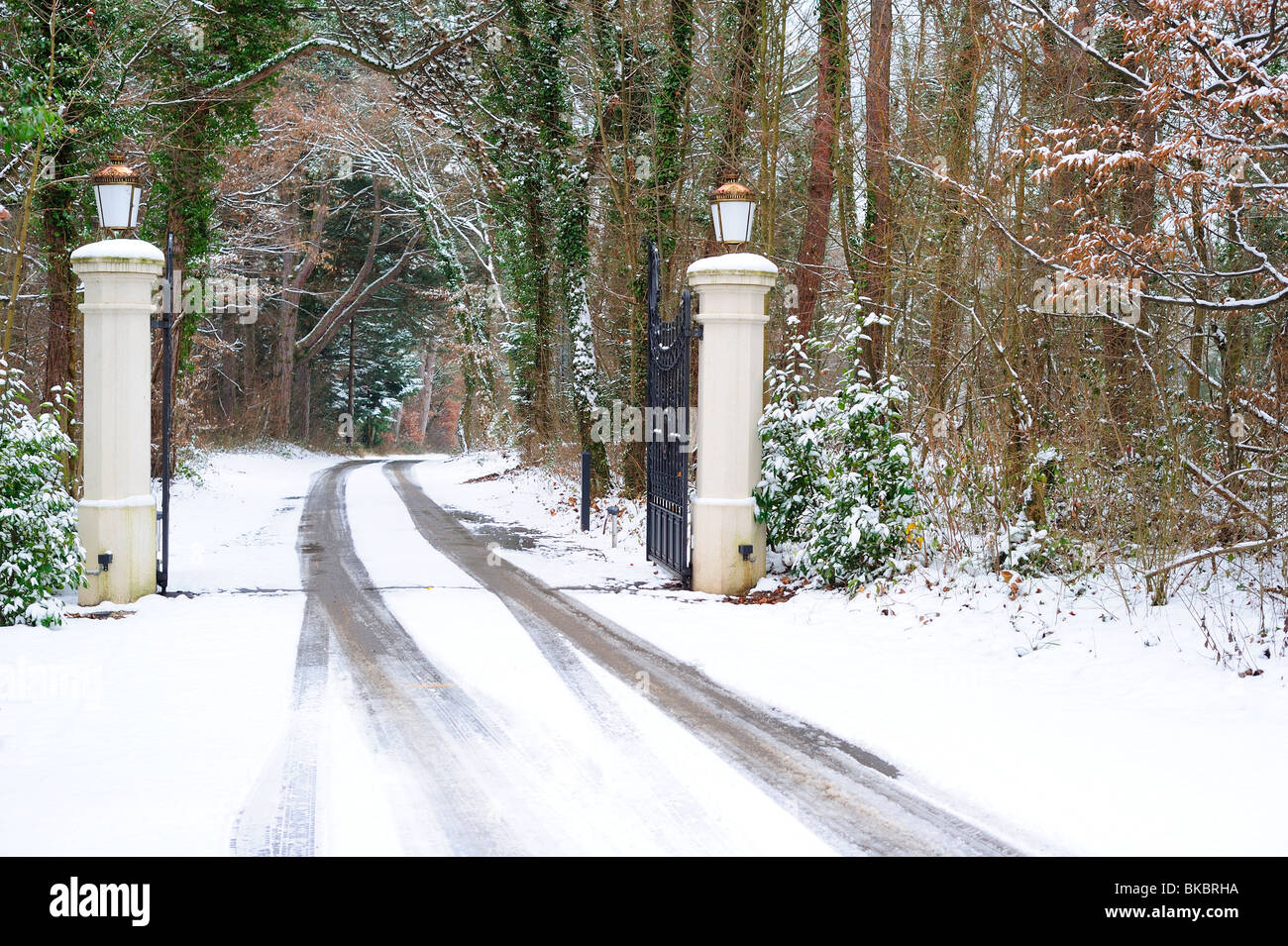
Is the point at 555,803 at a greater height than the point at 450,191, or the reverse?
the point at 450,191

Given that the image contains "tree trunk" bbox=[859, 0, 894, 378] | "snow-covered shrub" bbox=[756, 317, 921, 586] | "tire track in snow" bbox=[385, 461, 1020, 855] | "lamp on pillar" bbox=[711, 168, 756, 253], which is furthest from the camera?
"tree trunk" bbox=[859, 0, 894, 378]

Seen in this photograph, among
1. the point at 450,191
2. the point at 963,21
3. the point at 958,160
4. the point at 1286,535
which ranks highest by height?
the point at 450,191

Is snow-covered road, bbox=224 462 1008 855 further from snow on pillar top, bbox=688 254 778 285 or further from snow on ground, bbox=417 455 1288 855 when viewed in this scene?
snow on pillar top, bbox=688 254 778 285

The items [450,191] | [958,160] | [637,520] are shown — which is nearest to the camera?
[958,160]

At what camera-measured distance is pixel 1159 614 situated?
20.5 ft

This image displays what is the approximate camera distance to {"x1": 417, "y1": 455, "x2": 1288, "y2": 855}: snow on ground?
13.3ft

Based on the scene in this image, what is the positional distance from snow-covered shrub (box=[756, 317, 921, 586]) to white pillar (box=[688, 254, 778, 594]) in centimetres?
20

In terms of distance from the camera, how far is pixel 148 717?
516 centimetres

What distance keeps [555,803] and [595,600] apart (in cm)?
462

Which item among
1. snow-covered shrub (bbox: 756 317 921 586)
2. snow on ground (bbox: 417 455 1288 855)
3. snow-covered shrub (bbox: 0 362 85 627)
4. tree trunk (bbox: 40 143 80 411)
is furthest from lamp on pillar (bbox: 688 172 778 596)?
tree trunk (bbox: 40 143 80 411)

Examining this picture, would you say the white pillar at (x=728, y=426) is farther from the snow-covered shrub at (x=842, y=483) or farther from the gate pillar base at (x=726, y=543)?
the snow-covered shrub at (x=842, y=483)

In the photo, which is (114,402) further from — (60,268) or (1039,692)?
(1039,692)
